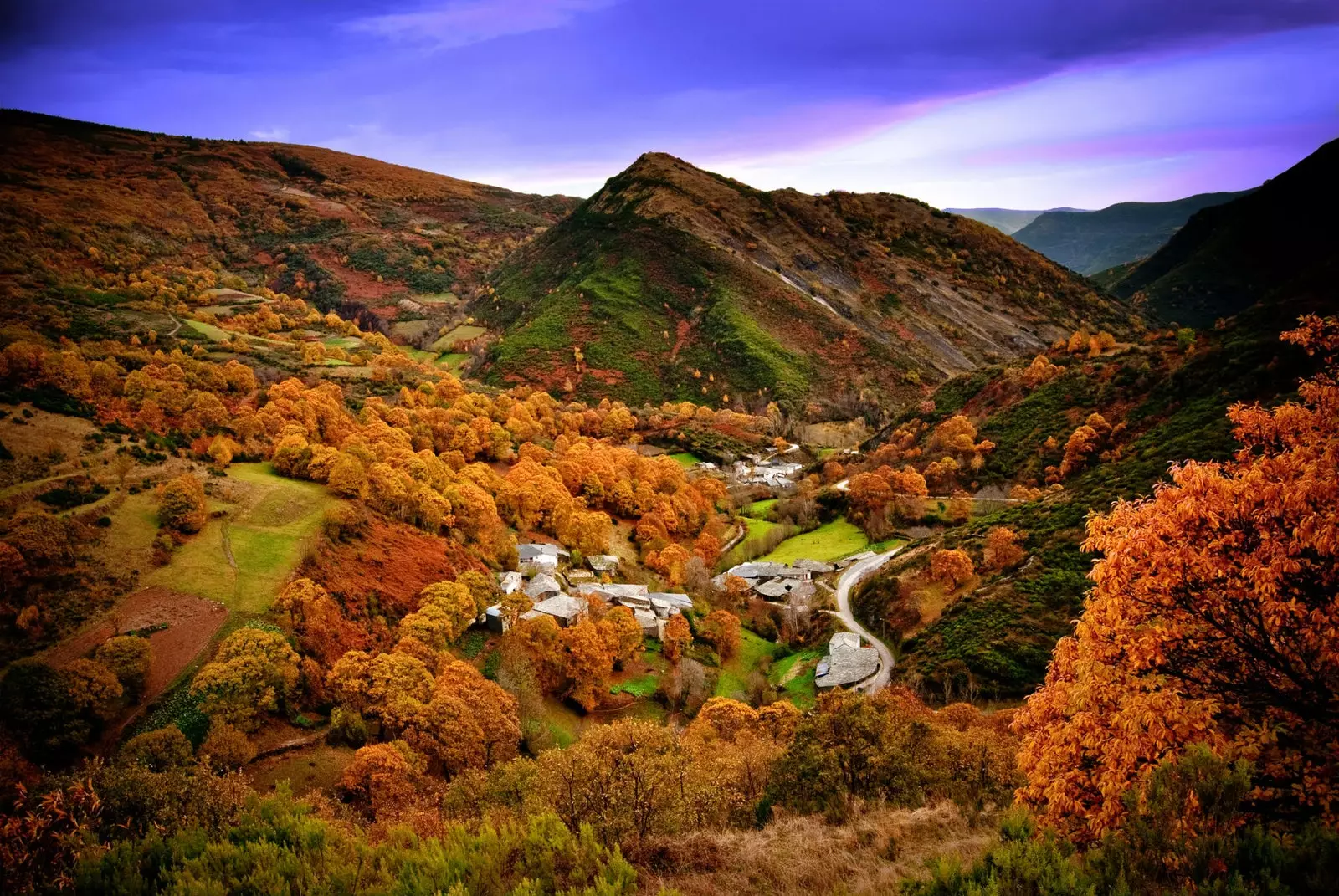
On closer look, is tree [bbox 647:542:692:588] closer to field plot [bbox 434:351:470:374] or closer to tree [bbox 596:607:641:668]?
tree [bbox 596:607:641:668]

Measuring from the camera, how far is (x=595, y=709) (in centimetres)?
3428

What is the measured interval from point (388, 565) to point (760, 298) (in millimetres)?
122267

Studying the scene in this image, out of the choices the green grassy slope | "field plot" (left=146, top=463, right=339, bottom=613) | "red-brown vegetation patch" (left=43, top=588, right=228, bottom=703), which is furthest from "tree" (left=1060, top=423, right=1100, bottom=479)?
"red-brown vegetation patch" (left=43, top=588, right=228, bottom=703)

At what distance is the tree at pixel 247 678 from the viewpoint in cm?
2392

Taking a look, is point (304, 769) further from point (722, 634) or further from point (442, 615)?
point (722, 634)

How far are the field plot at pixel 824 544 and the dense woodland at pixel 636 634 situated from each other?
22.0 inches

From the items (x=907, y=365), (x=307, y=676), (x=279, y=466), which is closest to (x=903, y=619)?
(x=307, y=676)

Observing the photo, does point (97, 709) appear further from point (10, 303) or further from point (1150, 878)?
point (10, 303)

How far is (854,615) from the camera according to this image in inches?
1806

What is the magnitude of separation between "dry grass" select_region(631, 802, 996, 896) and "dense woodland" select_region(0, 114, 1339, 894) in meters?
0.08

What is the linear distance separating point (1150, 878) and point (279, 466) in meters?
48.8

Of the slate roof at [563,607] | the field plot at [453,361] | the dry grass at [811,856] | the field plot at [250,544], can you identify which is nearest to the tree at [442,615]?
the slate roof at [563,607]

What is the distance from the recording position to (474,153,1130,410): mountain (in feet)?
420

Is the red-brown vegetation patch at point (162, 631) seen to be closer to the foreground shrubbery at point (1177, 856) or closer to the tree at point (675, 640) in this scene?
the tree at point (675, 640)
